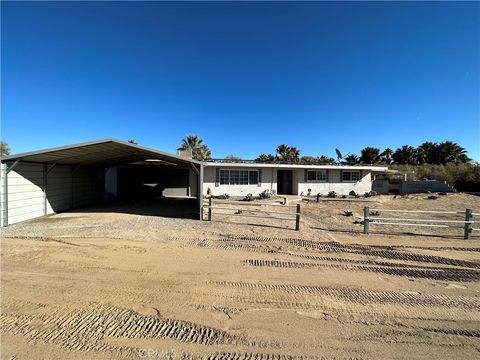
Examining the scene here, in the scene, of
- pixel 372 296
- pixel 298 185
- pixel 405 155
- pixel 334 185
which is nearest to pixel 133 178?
pixel 298 185

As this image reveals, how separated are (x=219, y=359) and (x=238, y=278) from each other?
80.3 inches

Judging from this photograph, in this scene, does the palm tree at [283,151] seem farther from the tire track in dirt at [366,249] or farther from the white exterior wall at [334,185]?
the tire track in dirt at [366,249]

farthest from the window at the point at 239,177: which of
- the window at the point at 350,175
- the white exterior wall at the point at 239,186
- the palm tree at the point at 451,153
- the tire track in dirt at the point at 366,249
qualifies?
the palm tree at the point at 451,153

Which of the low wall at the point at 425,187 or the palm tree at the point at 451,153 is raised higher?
the palm tree at the point at 451,153

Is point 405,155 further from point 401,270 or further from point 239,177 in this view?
point 401,270

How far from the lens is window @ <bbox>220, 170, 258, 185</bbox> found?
1958cm

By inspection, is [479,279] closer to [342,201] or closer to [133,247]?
[133,247]

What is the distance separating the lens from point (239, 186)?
782 inches

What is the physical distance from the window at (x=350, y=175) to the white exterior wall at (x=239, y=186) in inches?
290

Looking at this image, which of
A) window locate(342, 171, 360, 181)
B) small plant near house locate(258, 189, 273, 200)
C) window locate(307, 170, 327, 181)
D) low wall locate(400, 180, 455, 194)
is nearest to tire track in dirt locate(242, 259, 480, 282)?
small plant near house locate(258, 189, 273, 200)

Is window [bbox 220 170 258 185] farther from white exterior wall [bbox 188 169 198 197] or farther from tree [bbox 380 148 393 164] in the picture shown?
tree [bbox 380 148 393 164]

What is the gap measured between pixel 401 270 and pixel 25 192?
13107 millimetres

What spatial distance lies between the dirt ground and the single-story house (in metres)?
3.00

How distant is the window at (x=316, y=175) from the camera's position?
71.9 ft
